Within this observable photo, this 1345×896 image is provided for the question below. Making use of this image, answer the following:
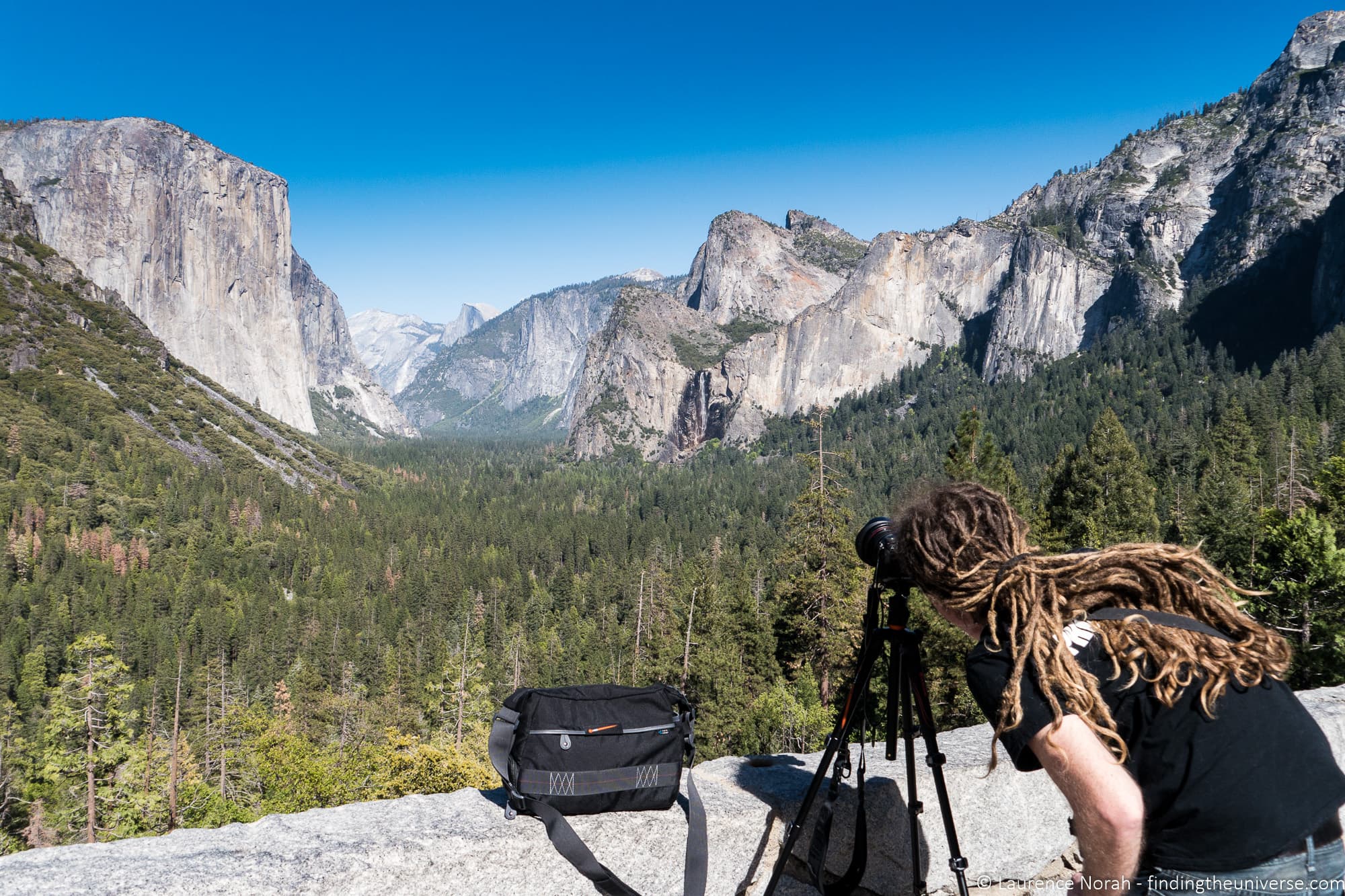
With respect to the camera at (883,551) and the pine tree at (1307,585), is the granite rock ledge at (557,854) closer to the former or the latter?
the camera at (883,551)

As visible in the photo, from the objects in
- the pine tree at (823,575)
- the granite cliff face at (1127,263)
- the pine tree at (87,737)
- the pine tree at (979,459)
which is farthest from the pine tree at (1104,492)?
the granite cliff face at (1127,263)

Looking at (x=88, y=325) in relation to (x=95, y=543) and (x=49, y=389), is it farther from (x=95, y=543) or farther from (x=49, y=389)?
(x=95, y=543)

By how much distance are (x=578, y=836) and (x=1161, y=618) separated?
7.75 ft

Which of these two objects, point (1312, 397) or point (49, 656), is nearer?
point (49, 656)

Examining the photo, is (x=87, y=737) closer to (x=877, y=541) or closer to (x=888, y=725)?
(x=888, y=725)

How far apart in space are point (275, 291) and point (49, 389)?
103 m

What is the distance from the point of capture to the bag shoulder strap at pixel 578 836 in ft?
9.41

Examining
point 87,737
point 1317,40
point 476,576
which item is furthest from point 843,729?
point 1317,40

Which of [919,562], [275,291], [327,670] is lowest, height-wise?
[327,670]

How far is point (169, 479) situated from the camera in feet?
292

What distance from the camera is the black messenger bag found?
298 cm

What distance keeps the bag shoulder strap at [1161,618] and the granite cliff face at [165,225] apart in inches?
7856

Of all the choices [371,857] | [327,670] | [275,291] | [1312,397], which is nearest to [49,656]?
[327,670]

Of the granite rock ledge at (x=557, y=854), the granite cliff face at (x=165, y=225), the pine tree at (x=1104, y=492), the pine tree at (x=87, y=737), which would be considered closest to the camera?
the granite rock ledge at (x=557, y=854)
